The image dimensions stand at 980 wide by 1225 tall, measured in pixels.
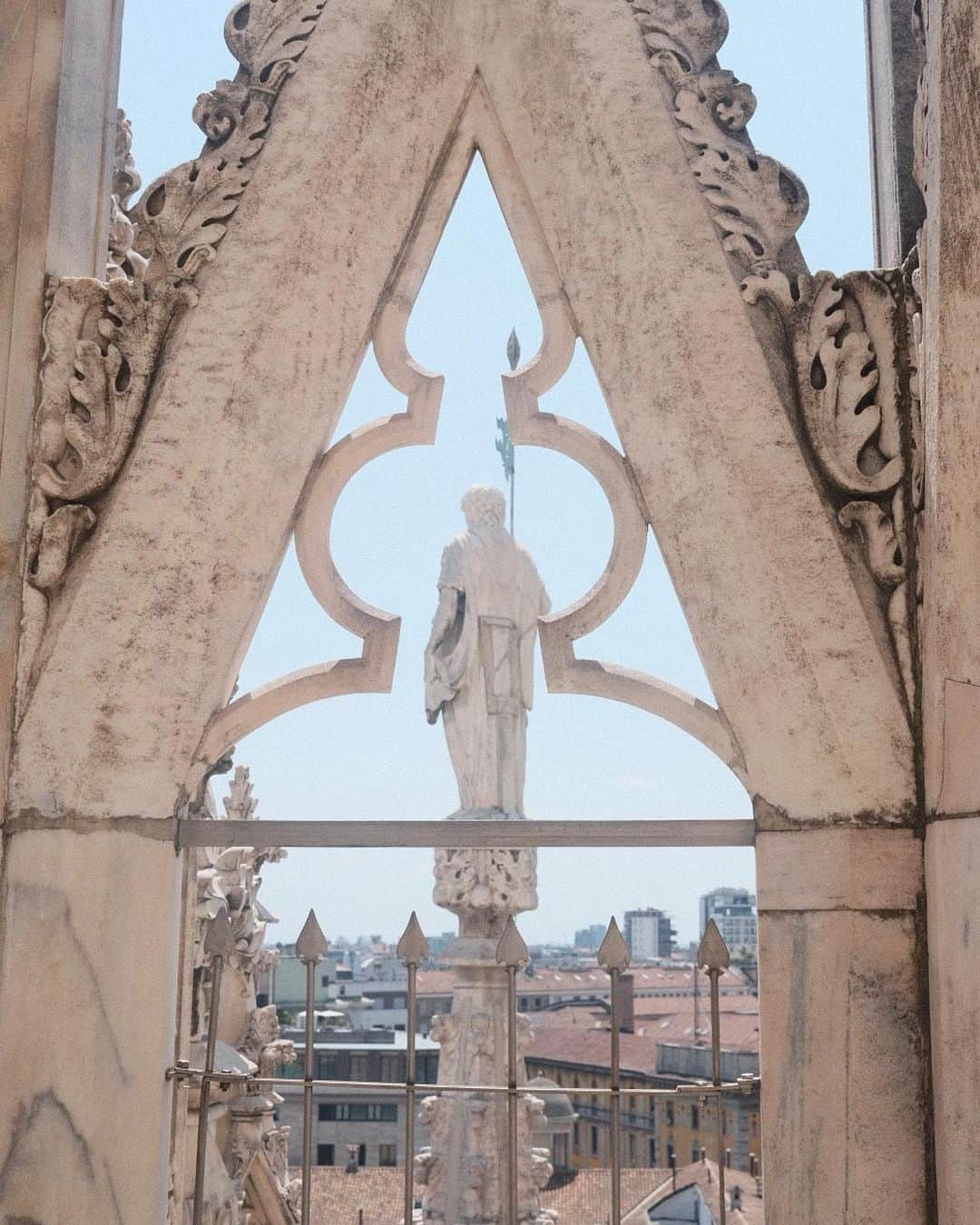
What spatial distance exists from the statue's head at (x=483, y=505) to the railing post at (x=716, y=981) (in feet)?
11.1

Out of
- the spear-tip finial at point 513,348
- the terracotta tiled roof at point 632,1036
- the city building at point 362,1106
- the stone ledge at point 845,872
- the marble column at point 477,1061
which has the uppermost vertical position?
the spear-tip finial at point 513,348

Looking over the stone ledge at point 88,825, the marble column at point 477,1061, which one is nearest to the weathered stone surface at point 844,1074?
the stone ledge at point 88,825

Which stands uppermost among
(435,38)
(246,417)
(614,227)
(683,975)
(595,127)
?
(435,38)

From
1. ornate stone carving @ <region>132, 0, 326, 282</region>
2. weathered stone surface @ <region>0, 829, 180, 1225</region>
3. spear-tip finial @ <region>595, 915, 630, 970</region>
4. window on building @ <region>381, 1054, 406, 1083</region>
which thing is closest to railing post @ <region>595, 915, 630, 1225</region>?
spear-tip finial @ <region>595, 915, 630, 970</region>

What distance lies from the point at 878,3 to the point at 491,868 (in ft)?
12.9

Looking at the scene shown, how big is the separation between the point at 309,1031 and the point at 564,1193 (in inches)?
517

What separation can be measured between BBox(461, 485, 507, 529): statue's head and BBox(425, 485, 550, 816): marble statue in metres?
0.01

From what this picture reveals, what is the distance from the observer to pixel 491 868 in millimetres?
6375

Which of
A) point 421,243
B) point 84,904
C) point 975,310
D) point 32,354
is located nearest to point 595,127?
point 421,243

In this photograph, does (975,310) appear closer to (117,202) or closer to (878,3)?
(878,3)

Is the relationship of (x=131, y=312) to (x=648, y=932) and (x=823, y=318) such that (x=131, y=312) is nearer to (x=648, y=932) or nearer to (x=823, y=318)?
(x=823, y=318)

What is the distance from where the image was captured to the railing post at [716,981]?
281cm

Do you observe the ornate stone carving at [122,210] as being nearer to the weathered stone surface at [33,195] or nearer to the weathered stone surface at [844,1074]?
the weathered stone surface at [33,195]

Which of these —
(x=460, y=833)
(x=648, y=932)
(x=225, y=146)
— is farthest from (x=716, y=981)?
(x=648, y=932)
